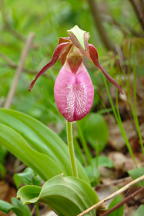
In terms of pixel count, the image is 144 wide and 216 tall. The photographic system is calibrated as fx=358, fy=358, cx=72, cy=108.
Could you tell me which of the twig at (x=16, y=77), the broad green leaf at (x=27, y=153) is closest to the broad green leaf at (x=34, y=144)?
the broad green leaf at (x=27, y=153)

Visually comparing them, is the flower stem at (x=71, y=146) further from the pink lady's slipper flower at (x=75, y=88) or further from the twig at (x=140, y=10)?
the twig at (x=140, y=10)

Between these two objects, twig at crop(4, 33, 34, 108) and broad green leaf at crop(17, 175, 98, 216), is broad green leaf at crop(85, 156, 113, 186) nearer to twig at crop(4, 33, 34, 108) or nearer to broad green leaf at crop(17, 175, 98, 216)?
broad green leaf at crop(17, 175, 98, 216)

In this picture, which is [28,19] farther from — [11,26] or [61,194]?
[61,194]

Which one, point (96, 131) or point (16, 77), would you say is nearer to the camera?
point (96, 131)

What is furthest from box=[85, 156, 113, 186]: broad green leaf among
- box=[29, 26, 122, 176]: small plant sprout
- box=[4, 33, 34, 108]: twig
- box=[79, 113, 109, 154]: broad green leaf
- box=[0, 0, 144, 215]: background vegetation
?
box=[4, 33, 34, 108]: twig

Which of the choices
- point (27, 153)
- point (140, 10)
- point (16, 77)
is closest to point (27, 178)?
point (27, 153)

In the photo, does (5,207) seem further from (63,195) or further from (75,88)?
(75,88)
